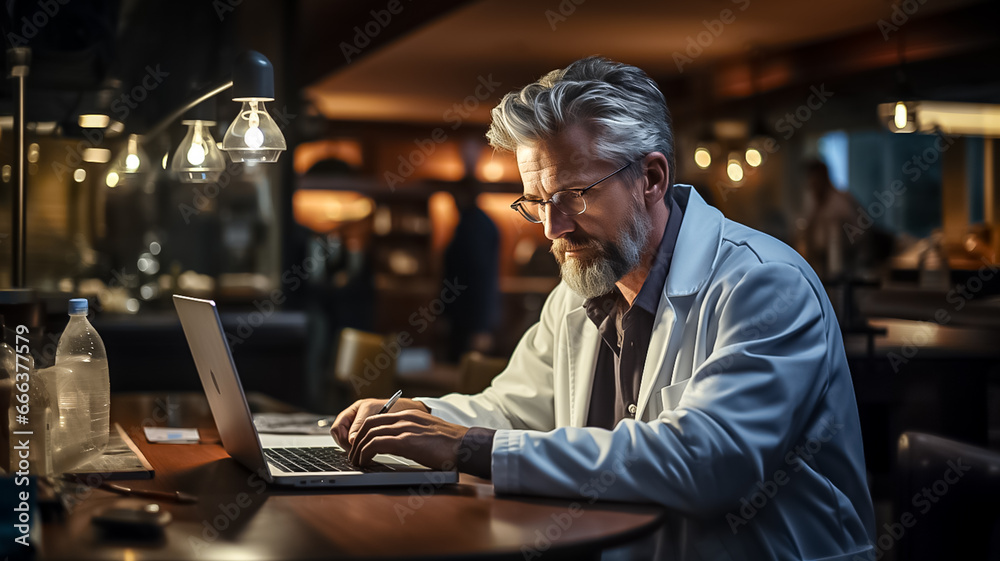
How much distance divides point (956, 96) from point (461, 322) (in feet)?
12.4

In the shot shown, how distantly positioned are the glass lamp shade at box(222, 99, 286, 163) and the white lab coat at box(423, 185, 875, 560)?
0.59 m

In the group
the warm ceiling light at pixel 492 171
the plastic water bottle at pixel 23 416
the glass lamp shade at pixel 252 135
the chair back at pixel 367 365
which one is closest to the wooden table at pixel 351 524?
the plastic water bottle at pixel 23 416

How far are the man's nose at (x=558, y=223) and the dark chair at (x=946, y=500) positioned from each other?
0.68 meters

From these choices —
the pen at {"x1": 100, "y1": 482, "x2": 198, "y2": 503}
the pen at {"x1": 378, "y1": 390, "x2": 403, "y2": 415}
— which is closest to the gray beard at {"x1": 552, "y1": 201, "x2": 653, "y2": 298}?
the pen at {"x1": 378, "y1": 390, "x2": 403, "y2": 415}

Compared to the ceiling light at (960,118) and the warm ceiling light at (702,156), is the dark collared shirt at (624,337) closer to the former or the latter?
the ceiling light at (960,118)

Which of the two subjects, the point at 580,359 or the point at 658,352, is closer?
the point at 658,352

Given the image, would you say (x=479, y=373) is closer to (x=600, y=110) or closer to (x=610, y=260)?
(x=610, y=260)

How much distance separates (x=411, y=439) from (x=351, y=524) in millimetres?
254

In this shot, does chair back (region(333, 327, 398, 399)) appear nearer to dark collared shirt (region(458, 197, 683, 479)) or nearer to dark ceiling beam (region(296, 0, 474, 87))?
dark collared shirt (region(458, 197, 683, 479))

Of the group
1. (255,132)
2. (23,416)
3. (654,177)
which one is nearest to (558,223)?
(654,177)

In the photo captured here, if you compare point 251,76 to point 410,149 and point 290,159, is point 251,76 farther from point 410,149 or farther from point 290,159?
point 410,149

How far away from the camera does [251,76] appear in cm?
167

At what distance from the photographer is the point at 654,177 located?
178 cm

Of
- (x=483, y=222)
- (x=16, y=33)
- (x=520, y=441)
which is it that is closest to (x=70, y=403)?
(x=520, y=441)
